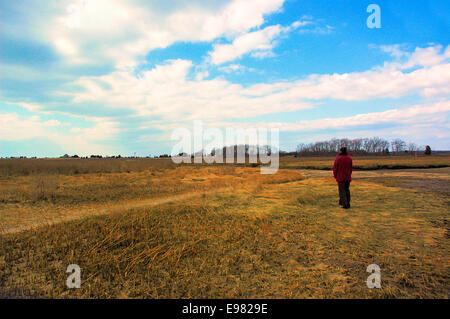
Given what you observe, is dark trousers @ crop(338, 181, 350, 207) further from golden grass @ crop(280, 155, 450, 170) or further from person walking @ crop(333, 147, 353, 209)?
golden grass @ crop(280, 155, 450, 170)

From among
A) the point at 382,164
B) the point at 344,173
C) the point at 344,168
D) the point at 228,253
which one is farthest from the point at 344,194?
the point at 382,164

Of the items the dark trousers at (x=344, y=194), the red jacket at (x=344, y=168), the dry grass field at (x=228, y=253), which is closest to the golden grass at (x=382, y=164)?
the dark trousers at (x=344, y=194)

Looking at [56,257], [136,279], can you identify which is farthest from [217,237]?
[56,257]

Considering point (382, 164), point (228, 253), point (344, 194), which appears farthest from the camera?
point (382, 164)

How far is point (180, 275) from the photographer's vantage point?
4367 mm

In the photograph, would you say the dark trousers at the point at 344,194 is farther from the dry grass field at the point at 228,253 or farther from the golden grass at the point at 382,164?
the golden grass at the point at 382,164

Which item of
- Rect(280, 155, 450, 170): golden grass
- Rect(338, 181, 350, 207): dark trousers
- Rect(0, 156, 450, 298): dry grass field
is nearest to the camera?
Rect(0, 156, 450, 298): dry grass field

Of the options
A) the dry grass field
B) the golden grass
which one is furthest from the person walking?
the golden grass

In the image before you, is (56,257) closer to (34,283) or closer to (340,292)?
(34,283)

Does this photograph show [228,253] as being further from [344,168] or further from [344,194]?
[344,194]

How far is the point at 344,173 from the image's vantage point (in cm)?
954

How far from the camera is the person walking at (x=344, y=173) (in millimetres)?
9508

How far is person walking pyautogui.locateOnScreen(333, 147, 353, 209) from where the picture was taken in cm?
951

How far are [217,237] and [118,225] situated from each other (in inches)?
103
